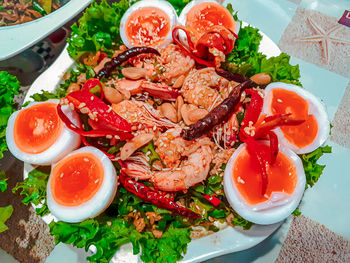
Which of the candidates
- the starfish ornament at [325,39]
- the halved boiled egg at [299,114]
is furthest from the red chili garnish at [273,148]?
the starfish ornament at [325,39]

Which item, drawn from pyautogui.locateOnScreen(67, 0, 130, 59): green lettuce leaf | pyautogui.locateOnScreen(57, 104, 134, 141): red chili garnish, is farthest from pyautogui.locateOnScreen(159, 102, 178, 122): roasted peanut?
pyautogui.locateOnScreen(67, 0, 130, 59): green lettuce leaf

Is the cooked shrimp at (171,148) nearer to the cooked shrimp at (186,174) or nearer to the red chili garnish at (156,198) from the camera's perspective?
the cooked shrimp at (186,174)

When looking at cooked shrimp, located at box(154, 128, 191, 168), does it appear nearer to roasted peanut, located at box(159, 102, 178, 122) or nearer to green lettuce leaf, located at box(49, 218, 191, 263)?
roasted peanut, located at box(159, 102, 178, 122)

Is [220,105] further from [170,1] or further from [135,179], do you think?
[170,1]

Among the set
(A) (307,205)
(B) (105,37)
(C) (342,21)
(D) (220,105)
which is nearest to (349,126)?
(A) (307,205)

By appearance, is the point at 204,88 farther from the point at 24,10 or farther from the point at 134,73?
the point at 24,10
